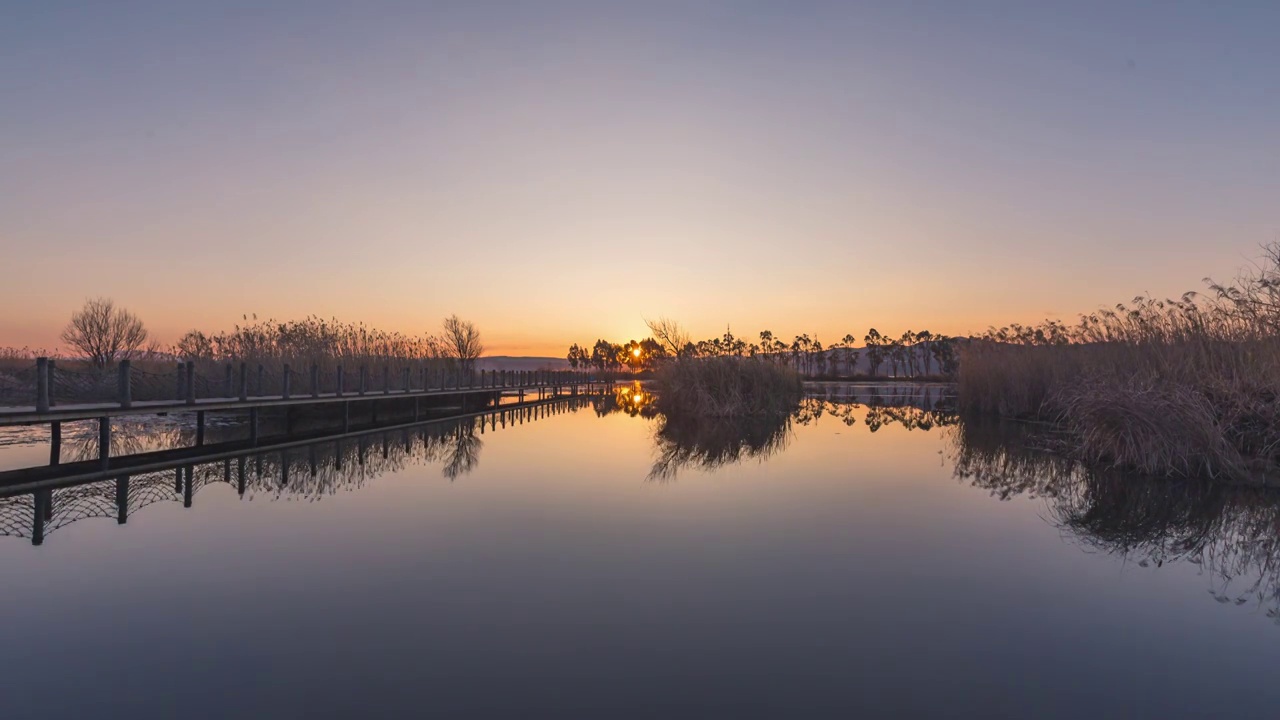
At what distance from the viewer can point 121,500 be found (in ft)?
29.1

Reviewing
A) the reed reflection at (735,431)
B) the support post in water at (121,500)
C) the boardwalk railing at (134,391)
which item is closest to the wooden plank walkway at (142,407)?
the boardwalk railing at (134,391)

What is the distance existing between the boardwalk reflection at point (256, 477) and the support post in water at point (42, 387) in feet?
5.64

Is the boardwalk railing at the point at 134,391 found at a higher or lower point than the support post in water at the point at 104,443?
higher

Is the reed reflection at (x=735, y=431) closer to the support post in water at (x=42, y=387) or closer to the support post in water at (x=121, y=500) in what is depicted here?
the support post in water at (x=121, y=500)

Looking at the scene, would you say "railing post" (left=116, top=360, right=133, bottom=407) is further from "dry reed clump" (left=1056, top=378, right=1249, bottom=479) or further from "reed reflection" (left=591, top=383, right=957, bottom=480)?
"dry reed clump" (left=1056, top=378, right=1249, bottom=479)

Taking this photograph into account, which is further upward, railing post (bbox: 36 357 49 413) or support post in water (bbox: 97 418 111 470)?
railing post (bbox: 36 357 49 413)

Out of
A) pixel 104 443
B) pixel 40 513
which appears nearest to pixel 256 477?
pixel 40 513

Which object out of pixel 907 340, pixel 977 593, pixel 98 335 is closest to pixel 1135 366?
pixel 977 593

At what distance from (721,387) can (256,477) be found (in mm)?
14735

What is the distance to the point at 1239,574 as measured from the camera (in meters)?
5.94

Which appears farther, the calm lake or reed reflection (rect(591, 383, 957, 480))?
reed reflection (rect(591, 383, 957, 480))

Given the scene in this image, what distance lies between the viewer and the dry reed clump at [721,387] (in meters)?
22.2

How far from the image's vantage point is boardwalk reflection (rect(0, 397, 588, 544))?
814cm

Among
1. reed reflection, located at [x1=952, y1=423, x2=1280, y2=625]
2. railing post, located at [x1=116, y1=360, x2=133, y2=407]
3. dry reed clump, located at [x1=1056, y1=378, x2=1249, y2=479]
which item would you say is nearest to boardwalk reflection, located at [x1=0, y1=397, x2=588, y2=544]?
railing post, located at [x1=116, y1=360, x2=133, y2=407]
